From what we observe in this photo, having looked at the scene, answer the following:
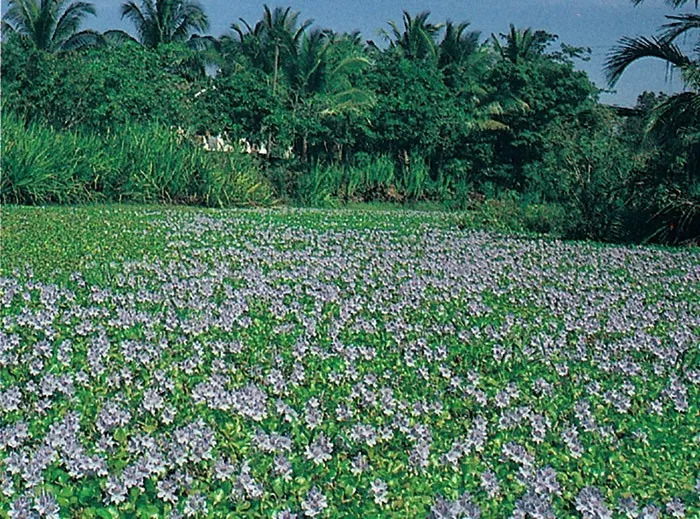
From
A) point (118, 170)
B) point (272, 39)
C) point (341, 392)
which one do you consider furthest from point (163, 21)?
point (341, 392)

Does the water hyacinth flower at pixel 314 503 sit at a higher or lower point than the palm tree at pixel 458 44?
lower

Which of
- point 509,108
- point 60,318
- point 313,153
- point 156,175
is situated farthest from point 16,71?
point 60,318

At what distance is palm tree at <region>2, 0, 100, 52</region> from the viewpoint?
3219 cm

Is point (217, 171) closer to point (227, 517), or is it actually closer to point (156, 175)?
point (156, 175)

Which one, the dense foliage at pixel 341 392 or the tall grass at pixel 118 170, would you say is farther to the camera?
the tall grass at pixel 118 170

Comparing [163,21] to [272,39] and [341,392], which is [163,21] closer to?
[272,39]

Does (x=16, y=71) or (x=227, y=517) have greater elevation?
(x=16, y=71)

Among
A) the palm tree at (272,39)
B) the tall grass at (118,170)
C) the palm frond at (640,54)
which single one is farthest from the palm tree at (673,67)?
the palm tree at (272,39)

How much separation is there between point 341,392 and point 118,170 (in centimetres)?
1424

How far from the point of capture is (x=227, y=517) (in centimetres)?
278

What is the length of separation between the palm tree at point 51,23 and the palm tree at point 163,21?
6.17 feet

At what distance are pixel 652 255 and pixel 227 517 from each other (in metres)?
8.50

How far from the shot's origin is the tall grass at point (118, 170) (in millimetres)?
15772

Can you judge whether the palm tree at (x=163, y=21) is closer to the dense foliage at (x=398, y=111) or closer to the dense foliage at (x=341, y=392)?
the dense foliage at (x=398, y=111)
